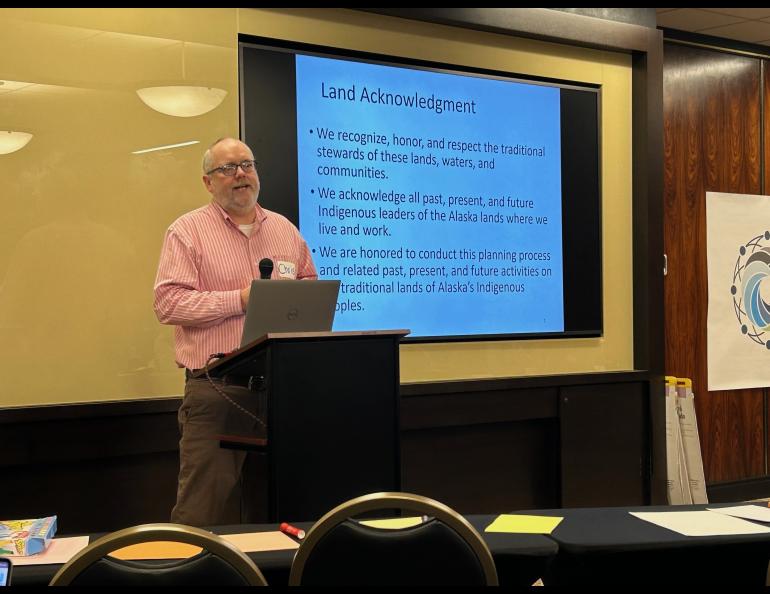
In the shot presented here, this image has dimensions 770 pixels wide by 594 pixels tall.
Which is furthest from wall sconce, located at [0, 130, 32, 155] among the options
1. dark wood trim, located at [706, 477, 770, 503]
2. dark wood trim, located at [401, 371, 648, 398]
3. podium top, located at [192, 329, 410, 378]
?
dark wood trim, located at [706, 477, 770, 503]

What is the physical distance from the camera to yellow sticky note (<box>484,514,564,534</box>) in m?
2.32

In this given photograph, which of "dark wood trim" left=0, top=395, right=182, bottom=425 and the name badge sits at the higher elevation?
the name badge

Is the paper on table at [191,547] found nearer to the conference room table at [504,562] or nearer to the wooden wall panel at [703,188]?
the conference room table at [504,562]

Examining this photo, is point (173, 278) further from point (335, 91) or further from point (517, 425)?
point (517, 425)

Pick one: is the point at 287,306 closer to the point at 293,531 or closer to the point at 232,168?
the point at 232,168

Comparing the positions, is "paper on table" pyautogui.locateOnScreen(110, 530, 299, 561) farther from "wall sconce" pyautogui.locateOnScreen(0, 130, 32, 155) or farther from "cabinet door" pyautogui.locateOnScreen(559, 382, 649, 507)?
"cabinet door" pyautogui.locateOnScreen(559, 382, 649, 507)

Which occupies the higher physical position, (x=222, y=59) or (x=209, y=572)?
(x=222, y=59)

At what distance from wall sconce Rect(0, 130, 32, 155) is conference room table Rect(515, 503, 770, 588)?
2675 mm

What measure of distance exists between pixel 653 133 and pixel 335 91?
85.5 inches

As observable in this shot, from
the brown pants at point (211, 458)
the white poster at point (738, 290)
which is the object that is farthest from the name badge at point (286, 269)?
the white poster at point (738, 290)

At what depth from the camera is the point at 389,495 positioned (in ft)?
6.17

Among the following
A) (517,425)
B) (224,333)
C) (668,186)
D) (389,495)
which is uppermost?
(668,186)

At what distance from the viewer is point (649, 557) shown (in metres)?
2.25

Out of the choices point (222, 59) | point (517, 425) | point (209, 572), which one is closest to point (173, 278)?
point (222, 59)
